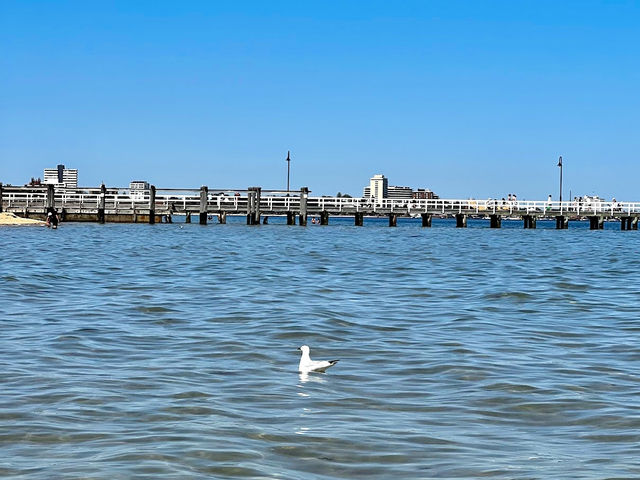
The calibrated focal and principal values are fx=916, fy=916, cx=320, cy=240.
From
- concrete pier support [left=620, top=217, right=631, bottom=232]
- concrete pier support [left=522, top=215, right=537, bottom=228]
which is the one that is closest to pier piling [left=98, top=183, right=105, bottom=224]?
concrete pier support [left=522, top=215, right=537, bottom=228]

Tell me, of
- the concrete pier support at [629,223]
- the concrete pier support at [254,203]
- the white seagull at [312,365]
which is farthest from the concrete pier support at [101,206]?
the white seagull at [312,365]

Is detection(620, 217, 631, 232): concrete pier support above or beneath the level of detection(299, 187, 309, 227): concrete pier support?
beneath

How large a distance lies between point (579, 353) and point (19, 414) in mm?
6867

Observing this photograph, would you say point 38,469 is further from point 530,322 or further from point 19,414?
point 530,322

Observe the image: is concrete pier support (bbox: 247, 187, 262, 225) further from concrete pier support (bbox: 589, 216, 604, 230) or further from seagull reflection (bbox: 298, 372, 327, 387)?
seagull reflection (bbox: 298, 372, 327, 387)

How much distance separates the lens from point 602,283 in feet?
73.6

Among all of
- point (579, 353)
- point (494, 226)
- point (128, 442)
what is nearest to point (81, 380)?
point (128, 442)

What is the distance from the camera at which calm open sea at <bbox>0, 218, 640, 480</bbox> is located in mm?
6695

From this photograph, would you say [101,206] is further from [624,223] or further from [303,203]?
[624,223]

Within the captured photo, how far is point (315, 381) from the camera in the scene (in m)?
9.48

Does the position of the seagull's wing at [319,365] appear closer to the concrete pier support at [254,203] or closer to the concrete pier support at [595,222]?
the concrete pier support at [254,203]

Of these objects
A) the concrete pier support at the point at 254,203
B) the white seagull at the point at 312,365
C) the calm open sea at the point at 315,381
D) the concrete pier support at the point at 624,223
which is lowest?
the calm open sea at the point at 315,381

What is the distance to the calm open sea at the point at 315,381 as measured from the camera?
670 cm

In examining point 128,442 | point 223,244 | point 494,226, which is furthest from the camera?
point 494,226
